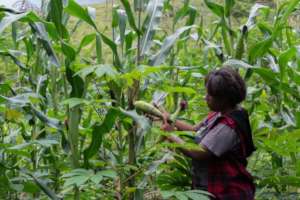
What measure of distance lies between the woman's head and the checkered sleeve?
9cm

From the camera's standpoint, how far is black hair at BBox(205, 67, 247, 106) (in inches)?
71.7

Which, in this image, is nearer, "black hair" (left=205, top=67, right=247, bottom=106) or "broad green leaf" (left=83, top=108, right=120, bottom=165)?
"broad green leaf" (left=83, top=108, right=120, bottom=165)

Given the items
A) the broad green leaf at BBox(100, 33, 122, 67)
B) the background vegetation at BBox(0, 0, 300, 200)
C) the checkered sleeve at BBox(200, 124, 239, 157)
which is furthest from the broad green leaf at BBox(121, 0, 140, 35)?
the checkered sleeve at BBox(200, 124, 239, 157)

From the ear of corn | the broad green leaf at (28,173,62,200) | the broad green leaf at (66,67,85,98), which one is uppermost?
the broad green leaf at (66,67,85,98)

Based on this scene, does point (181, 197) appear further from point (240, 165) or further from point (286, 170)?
point (286, 170)

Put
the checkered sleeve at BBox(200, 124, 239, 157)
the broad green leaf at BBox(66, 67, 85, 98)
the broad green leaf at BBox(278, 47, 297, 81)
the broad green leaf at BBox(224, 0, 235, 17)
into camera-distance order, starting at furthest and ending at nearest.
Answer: the broad green leaf at BBox(224, 0, 235, 17), the broad green leaf at BBox(278, 47, 297, 81), the checkered sleeve at BBox(200, 124, 239, 157), the broad green leaf at BBox(66, 67, 85, 98)

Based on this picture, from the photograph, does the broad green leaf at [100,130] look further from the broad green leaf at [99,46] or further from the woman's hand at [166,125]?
the broad green leaf at [99,46]

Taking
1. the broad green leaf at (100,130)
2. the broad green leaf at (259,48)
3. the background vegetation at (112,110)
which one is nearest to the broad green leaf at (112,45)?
the background vegetation at (112,110)

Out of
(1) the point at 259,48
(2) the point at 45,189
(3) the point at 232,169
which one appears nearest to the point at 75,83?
(2) the point at 45,189

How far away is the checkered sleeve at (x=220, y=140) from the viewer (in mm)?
1791

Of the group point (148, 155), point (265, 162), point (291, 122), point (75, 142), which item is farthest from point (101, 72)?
point (265, 162)

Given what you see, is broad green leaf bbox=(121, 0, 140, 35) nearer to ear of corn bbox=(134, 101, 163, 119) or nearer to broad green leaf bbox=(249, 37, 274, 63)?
ear of corn bbox=(134, 101, 163, 119)

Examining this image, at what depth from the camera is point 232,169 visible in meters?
1.88

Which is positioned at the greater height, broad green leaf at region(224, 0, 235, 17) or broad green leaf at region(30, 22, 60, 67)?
broad green leaf at region(224, 0, 235, 17)
